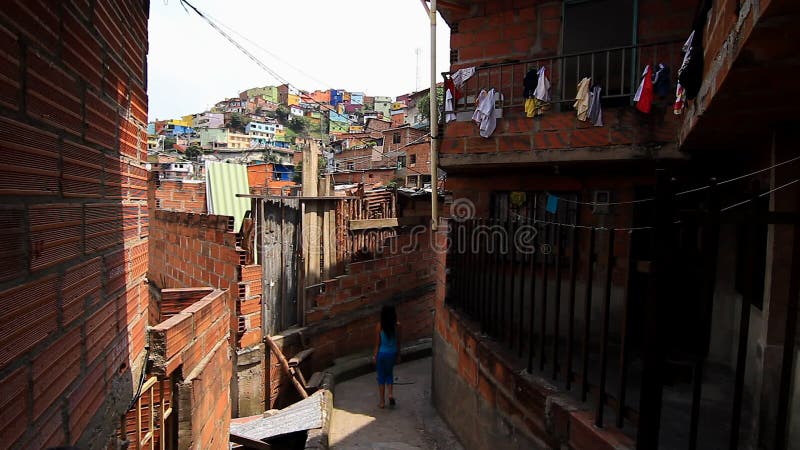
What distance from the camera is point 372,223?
10.7 m

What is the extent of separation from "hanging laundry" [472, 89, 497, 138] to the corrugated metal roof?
22.6 feet

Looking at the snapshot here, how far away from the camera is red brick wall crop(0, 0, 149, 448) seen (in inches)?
47.9

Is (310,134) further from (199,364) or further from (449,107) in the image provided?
(199,364)

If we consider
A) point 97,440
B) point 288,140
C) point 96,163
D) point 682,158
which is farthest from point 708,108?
point 288,140

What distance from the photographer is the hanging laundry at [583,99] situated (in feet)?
19.3

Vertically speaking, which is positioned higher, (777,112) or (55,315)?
(777,112)

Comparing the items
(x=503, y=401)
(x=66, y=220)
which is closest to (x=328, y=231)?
(x=503, y=401)

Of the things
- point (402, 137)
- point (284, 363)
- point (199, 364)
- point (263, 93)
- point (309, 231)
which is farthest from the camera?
point (263, 93)

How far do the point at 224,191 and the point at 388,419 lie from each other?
724cm

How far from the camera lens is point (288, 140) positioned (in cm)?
8369

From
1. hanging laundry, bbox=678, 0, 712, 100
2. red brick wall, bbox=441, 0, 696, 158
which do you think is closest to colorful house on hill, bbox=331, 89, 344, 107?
red brick wall, bbox=441, 0, 696, 158

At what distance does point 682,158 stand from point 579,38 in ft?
8.22

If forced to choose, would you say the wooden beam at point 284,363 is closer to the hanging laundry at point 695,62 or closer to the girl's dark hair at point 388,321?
the girl's dark hair at point 388,321

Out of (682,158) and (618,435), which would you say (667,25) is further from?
(618,435)
